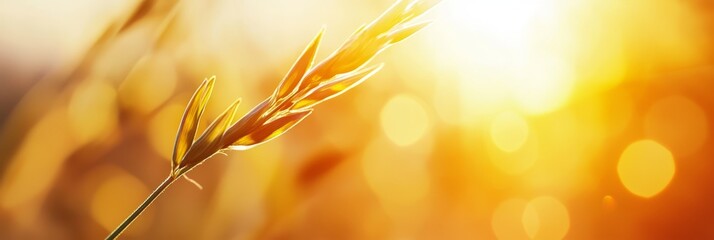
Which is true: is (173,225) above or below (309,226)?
above

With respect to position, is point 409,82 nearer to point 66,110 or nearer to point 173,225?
point 173,225

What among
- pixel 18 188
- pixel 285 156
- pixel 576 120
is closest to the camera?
pixel 18 188

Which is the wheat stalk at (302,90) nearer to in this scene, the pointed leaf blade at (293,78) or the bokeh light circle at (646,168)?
the pointed leaf blade at (293,78)

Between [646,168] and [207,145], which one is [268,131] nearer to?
[207,145]

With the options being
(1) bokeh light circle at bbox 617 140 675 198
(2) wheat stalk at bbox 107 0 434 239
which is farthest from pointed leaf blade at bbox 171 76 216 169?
(1) bokeh light circle at bbox 617 140 675 198

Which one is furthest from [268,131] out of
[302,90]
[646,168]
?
[646,168]

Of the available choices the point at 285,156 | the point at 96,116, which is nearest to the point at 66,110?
the point at 96,116

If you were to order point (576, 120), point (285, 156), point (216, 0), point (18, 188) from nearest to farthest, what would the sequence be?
1. point (18, 188)
2. point (216, 0)
3. point (285, 156)
4. point (576, 120)

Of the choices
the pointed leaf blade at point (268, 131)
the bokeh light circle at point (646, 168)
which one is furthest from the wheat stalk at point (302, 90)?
the bokeh light circle at point (646, 168)

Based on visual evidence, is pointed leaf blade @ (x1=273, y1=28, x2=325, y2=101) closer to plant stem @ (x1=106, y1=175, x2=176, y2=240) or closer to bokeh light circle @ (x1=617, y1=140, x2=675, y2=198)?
plant stem @ (x1=106, y1=175, x2=176, y2=240)
